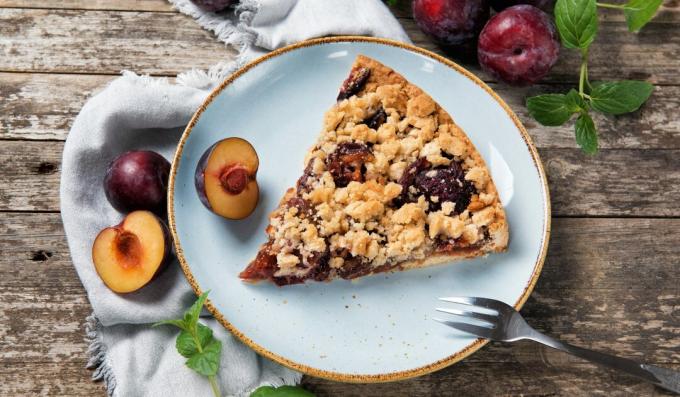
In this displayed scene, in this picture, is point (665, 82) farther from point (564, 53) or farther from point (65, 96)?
point (65, 96)

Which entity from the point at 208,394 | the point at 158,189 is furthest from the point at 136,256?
the point at 208,394

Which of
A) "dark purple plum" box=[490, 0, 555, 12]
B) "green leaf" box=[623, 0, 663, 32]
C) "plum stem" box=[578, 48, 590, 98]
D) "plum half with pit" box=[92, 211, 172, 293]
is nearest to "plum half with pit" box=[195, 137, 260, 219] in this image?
"plum half with pit" box=[92, 211, 172, 293]

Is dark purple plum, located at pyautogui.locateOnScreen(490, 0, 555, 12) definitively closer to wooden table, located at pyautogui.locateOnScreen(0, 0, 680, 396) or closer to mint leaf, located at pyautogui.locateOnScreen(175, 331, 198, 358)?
wooden table, located at pyautogui.locateOnScreen(0, 0, 680, 396)

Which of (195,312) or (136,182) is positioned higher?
(136,182)

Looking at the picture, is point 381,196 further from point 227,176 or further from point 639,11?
point 639,11

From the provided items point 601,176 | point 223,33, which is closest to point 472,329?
point 601,176

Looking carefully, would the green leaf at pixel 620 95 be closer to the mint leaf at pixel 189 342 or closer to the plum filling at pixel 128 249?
the mint leaf at pixel 189 342
